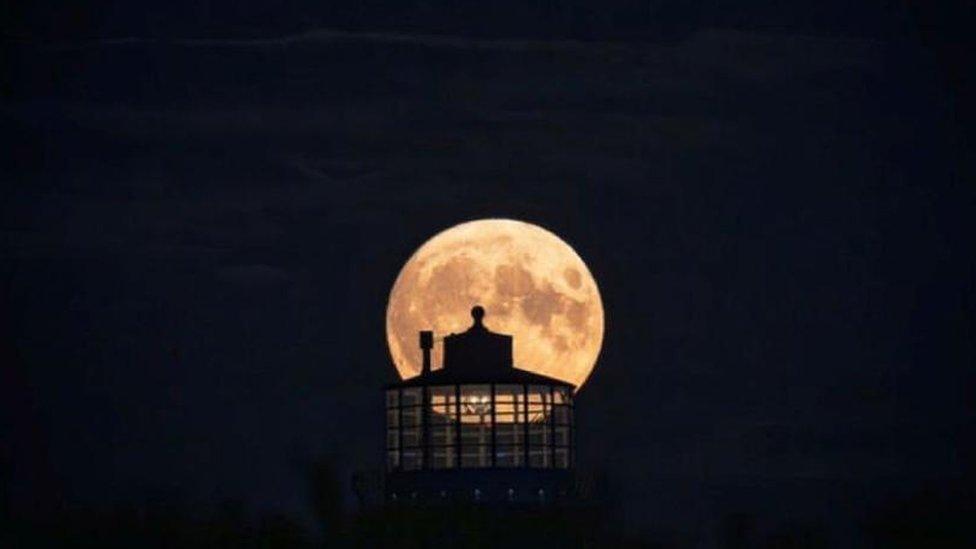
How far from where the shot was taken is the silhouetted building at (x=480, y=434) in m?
106

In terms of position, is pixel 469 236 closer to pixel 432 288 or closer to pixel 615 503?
pixel 432 288

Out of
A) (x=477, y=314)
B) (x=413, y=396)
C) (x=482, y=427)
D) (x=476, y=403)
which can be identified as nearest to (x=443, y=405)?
(x=476, y=403)

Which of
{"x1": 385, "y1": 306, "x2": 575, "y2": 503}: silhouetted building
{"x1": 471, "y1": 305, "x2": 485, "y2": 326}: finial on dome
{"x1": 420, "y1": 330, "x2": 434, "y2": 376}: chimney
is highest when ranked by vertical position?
{"x1": 471, "y1": 305, "x2": 485, "y2": 326}: finial on dome

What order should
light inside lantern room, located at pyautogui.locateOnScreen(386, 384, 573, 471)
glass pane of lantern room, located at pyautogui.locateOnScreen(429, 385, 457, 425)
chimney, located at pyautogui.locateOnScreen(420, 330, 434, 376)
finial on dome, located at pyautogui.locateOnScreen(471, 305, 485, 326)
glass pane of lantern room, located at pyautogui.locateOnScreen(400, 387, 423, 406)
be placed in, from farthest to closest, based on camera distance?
chimney, located at pyautogui.locateOnScreen(420, 330, 434, 376), finial on dome, located at pyautogui.locateOnScreen(471, 305, 485, 326), glass pane of lantern room, located at pyautogui.locateOnScreen(400, 387, 423, 406), glass pane of lantern room, located at pyautogui.locateOnScreen(429, 385, 457, 425), light inside lantern room, located at pyautogui.locateOnScreen(386, 384, 573, 471)

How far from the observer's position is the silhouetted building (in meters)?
106

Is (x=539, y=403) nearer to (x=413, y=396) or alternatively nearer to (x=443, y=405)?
(x=443, y=405)

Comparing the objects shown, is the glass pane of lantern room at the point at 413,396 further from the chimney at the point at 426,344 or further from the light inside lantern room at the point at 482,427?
the chimney at the point at 426,344

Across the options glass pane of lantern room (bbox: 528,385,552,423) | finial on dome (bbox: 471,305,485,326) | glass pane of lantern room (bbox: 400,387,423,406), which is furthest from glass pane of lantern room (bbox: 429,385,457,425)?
finial on dome (bbox: 471,305,485,326)

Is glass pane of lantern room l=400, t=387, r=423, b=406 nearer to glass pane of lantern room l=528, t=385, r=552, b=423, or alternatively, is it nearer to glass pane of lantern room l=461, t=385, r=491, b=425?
glass pane of lantern room l=461, t=385, r=491, b=425

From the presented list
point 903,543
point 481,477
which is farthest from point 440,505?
point 903,543

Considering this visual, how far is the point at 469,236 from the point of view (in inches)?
4569

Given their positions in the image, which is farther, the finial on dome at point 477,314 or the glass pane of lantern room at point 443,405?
the finial on dome at point 477,314

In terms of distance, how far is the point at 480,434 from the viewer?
349 ft

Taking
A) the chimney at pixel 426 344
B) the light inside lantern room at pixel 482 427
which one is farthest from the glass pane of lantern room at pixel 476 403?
the chimney at pixel 426 344
